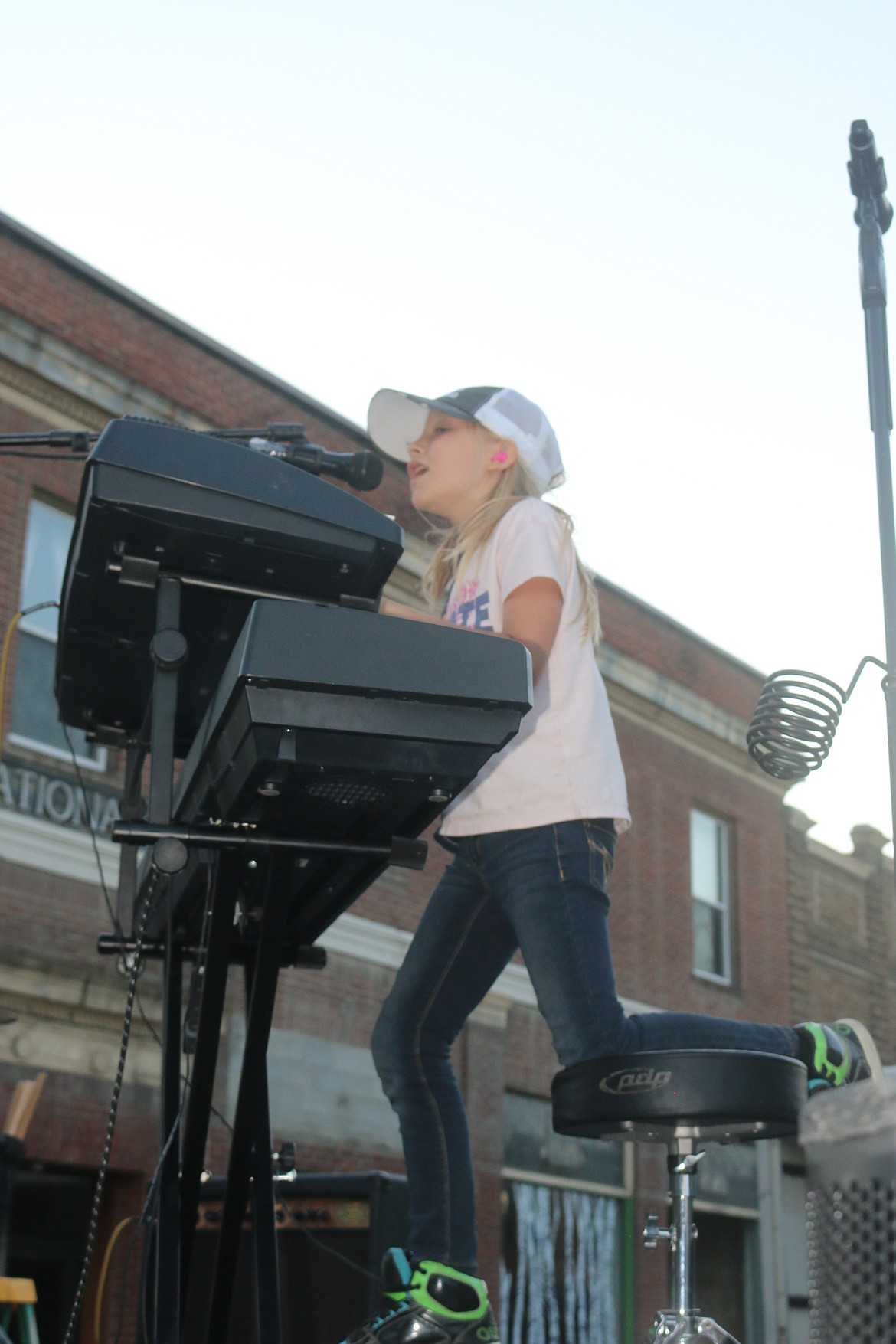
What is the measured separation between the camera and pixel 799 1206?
1416 cm

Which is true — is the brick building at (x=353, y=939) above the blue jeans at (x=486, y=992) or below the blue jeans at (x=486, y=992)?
above

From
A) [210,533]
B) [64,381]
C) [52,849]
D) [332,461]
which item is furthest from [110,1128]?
[64,381]

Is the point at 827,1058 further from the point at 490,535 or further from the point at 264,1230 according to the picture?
the point at 490,535

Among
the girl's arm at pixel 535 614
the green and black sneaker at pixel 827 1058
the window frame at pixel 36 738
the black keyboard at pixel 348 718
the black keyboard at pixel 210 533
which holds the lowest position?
the green and black sneaker at pixel 827 1058

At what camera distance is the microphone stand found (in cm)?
307

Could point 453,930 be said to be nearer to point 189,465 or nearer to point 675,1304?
point 675,1304

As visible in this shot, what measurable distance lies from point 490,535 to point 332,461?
1.13 ft

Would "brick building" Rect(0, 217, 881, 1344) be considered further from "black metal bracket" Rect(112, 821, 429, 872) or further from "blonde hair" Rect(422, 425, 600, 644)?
"black metal bracket" Rect(112, 821, 429, 872)

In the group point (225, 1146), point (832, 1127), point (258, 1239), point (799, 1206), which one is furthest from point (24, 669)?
point (799, 1206)

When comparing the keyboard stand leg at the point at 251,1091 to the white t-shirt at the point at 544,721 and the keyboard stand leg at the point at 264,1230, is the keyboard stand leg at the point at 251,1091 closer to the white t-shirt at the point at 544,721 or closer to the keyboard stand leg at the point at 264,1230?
the keyboard stand leg at the point at 264,1230

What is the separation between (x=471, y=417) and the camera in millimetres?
2838

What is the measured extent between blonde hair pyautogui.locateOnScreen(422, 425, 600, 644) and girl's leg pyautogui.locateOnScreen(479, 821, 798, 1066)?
0.48m

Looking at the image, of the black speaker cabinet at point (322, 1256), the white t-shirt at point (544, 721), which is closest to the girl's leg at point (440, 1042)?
the white t-shirt at point (544, 721)

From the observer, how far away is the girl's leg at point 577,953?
2.17m
